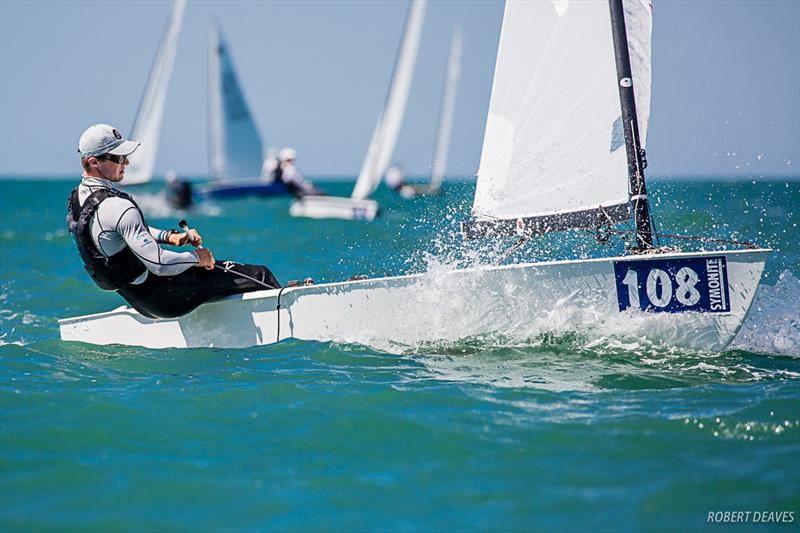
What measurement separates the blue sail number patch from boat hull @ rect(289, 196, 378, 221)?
14254mm

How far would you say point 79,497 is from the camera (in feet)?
9.67

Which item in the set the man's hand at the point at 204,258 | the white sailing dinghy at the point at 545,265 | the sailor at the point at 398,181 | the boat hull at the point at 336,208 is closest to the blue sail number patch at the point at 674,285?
the white sailing dinghy at the point at 545,265

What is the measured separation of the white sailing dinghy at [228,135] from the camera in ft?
85.8

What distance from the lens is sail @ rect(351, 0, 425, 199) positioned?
1883 centimetres

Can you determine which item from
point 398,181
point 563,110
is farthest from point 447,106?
point 563,110

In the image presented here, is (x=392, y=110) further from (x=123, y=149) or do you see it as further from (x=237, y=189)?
(x=123, y=149)

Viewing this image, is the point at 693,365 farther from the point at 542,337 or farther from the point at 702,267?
the point at 542,337

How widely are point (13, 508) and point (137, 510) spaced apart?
0.41 metres

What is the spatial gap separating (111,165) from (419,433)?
2169 millimetres

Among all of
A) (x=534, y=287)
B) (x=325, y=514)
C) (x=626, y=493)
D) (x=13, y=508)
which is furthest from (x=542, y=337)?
(x=13, y=508)

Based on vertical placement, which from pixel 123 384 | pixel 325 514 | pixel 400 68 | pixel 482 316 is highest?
pixel 400 68

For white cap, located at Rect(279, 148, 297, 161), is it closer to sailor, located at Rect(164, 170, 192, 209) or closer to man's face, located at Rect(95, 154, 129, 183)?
sailor, located at Rect(164, 170, 192, 209)

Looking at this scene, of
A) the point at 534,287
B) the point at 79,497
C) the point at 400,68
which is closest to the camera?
the point at 79,497

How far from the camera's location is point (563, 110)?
4.80m
